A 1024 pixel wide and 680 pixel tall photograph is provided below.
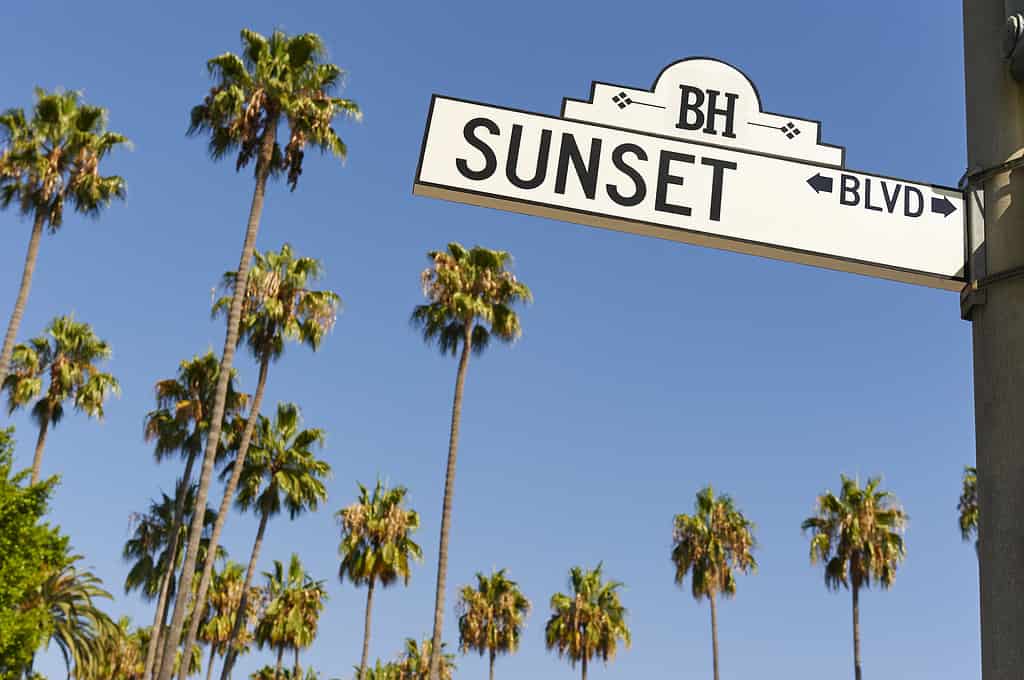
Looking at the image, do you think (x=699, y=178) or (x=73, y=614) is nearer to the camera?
(x=699, y=178)

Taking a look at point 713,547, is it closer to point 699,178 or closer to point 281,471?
point 281,471

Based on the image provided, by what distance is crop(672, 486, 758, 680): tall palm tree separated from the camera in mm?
46125

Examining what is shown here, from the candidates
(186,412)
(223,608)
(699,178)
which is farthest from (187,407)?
(699,178)

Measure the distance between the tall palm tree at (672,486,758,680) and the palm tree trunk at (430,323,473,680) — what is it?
17.4m

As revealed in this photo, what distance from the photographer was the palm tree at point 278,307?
3469 cm

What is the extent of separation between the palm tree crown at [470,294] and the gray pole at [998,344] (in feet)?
107

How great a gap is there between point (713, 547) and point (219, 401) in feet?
85.3

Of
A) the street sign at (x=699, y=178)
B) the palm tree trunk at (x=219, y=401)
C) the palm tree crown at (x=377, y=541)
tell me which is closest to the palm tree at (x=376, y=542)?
the palm tree crown at (x=377, y=541)

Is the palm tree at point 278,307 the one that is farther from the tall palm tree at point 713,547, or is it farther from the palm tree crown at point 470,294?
the tall palm tree at point 713,547

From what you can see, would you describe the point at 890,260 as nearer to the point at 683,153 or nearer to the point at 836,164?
the point at 836,164

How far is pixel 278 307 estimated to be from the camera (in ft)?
114

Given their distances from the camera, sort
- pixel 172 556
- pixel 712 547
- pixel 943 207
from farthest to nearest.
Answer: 1. pixel 712 547
2. pixel 172 556
3. pixel 943 207

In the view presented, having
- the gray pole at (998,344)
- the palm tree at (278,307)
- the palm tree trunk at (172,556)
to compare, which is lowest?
the gray pole at (998,344)

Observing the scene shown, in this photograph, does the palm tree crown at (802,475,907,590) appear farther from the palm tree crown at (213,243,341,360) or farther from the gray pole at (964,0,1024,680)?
the gray pole at (964,0,1024,680)
